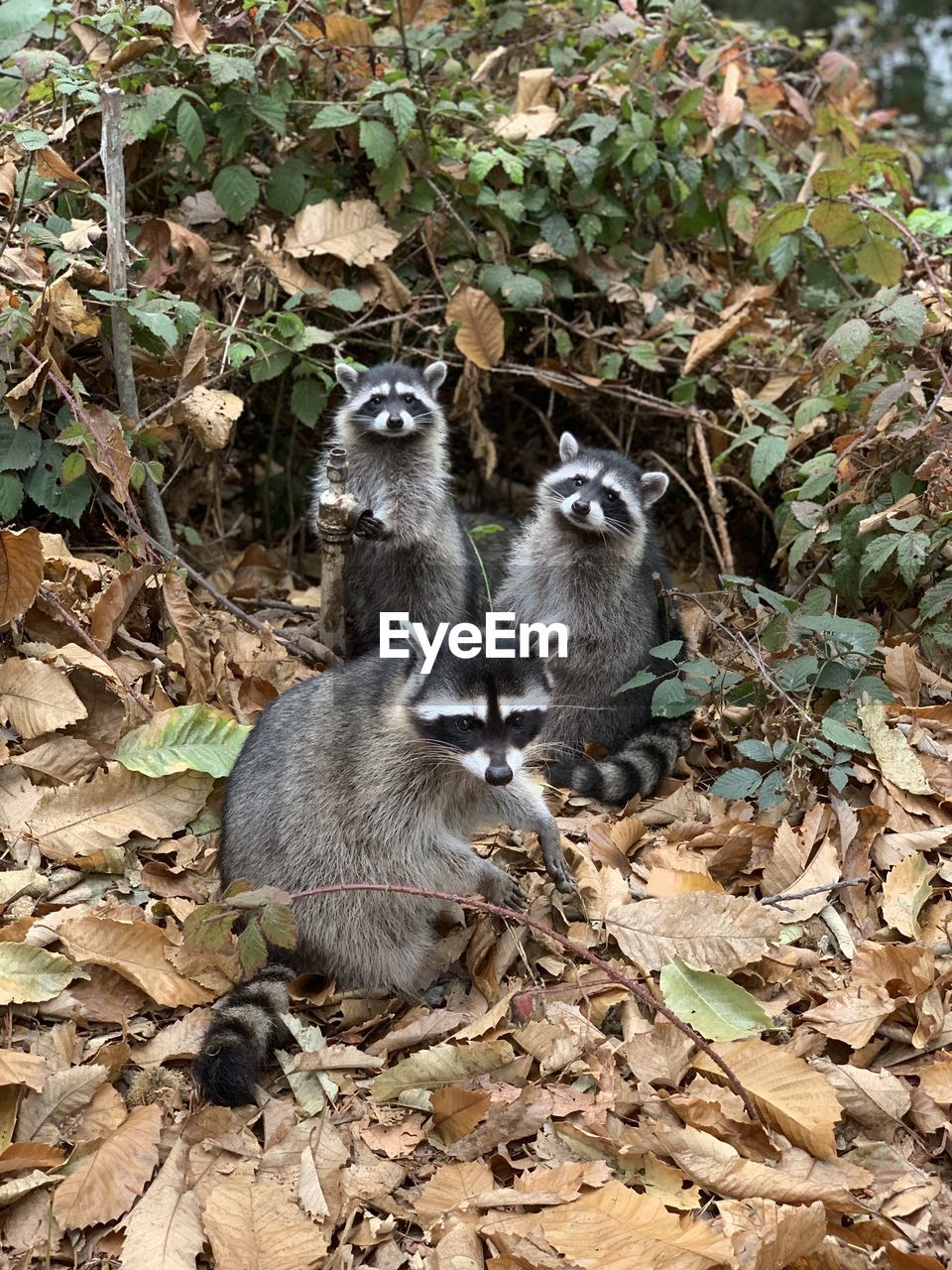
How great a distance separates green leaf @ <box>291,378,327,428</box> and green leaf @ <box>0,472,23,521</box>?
1336 mm

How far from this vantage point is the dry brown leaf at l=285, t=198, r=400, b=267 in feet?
17.6

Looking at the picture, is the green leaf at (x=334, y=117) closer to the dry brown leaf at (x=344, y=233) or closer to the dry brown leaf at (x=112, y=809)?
the dry brown leaf at (x=344, y=233)

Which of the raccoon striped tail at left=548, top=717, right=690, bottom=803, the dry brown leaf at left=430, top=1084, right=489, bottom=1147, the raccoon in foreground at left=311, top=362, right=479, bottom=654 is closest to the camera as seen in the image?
the dry brown leaf at left=430, top=1084, right=489, bottom=1147

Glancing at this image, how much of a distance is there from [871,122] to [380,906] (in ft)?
19.5

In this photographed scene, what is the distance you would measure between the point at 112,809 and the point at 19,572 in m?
0.80

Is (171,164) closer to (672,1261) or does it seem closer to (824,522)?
(824,522)

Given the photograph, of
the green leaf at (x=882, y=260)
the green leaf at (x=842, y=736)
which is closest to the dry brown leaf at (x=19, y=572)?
the green leaf at (x=842, y=736)

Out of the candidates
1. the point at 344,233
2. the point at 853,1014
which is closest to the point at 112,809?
the point at 853,1014

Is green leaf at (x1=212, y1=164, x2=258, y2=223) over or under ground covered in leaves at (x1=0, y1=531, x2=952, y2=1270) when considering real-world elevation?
over

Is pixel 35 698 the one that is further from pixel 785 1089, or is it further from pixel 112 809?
pixel 785 1089

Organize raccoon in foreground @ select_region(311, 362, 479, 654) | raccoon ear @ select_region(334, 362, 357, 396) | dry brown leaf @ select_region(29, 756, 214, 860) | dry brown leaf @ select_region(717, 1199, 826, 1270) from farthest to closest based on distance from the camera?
1. raccoon in foreground @ select_region(311, 362, 479, 654)
2. raccoon ear @ select_region(334, 362, 357, 396)
3. dry brown leaf @ select_region(29, 756, 214, 860)
4. dry brown leaf @ select_region(717, 1199, 826, 1270)

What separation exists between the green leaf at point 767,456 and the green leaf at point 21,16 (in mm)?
3172

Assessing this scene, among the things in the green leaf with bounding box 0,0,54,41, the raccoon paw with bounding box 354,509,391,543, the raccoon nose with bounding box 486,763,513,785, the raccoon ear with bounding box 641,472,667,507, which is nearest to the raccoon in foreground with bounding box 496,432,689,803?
the raccoon ear with bounding box 641,472,667,507

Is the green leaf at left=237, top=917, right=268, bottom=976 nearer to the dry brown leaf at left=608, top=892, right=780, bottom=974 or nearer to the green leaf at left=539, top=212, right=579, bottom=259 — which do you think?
the dry brown leaf at left=608, top=892, right=780, bottom=974
